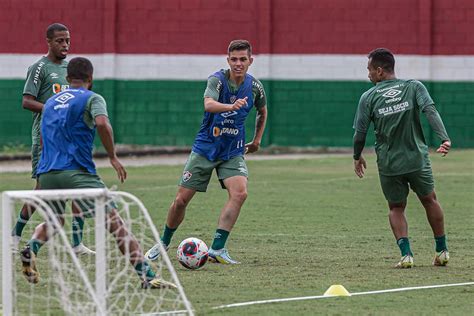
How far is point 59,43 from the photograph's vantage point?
11.9 m

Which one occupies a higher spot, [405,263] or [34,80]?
[34,80]

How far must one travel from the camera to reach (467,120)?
90.9 feet

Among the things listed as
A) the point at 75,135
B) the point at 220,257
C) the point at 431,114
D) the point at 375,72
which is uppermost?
the point at 375,72

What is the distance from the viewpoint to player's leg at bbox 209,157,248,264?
1161 centimetres

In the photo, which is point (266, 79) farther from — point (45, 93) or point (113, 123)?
point (45, 93)

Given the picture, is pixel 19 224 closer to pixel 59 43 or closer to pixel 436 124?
pixel 59 43

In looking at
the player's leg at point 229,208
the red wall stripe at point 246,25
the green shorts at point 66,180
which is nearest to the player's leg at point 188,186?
the player's leg at point 229,208

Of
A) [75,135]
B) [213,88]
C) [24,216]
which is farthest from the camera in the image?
[213,88]

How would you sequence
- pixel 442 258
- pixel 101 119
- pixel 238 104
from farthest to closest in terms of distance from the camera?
pixel 442 258 → pixel 238 104 → pixel 101 119

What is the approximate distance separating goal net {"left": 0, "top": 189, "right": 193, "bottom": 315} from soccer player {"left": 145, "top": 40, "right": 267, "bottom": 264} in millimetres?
1003

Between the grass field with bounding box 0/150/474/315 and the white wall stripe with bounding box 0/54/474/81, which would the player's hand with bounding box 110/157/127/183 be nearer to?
the grass field with bounding box 0/150/474/315

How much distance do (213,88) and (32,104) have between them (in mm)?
1782

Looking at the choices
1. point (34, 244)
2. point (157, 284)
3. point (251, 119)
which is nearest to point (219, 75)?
point (34, 244)

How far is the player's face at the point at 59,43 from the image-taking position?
1179 cm
